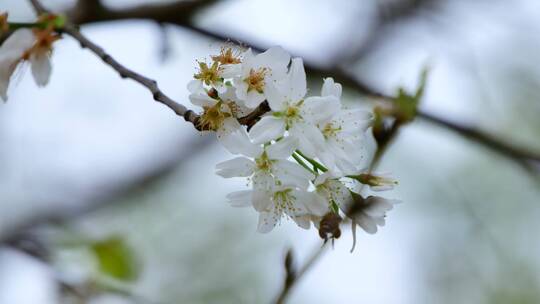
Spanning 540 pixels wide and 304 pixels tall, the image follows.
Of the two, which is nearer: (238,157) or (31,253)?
(238,157)

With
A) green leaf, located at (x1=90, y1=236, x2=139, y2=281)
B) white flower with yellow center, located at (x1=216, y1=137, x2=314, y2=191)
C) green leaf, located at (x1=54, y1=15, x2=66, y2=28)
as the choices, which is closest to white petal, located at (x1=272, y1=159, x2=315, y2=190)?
white flower with yellow center, located at (x1=216, y1=137, x2=314, y2=191)

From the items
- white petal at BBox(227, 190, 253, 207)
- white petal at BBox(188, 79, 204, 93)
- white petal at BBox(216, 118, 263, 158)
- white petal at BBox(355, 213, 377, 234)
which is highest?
white petal at BBox(188, 79, 204, 93)

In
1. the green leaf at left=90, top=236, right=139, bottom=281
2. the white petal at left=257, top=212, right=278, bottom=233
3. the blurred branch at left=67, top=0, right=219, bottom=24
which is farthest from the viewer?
the green leaf at left=90, top=236, right=139, bottom=281

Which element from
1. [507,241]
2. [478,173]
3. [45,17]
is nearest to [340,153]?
[45,17]

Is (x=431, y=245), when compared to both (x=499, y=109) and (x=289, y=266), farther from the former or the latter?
(x=289, y=266)

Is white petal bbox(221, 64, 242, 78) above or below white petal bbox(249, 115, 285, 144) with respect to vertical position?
above

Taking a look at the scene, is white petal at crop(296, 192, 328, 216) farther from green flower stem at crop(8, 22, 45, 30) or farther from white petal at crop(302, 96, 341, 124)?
green flower stem at crop(8, 22, 45, 30)

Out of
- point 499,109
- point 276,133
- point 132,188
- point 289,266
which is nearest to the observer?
point 276,133
